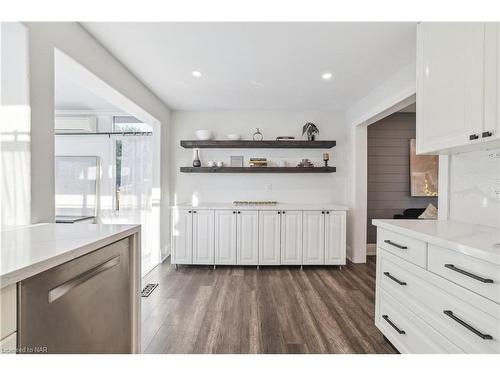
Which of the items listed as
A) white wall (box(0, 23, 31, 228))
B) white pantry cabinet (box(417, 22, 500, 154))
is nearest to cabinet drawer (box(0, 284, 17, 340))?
white wall (box(0, 23, 31, 228))

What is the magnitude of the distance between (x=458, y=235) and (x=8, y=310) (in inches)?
75.7

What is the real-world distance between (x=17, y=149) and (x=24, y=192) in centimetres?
25

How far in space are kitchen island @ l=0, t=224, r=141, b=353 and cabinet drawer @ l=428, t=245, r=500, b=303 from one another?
162cm

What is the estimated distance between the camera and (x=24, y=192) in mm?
1417

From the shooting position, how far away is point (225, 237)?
3.41 m

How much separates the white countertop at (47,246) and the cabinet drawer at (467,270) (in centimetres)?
163

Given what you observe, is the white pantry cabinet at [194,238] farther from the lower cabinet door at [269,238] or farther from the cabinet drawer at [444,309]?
the cabinet drawer at [444,309]

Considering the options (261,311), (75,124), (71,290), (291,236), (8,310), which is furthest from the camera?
(75,124)

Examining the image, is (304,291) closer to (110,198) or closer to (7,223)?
(7,223)

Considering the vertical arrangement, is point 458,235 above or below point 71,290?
above

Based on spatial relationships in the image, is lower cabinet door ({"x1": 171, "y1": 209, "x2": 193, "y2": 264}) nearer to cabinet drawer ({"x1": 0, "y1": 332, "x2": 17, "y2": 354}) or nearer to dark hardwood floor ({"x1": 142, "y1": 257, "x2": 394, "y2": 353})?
dark hardwood floor ({"x1": 142, "y1": 257, "x2": 394, "y2": 353})

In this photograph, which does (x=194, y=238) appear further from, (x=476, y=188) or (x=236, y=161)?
(x=476, y=188)

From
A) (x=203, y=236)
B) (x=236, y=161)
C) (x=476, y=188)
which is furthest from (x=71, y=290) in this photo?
(x=236, y=161)
